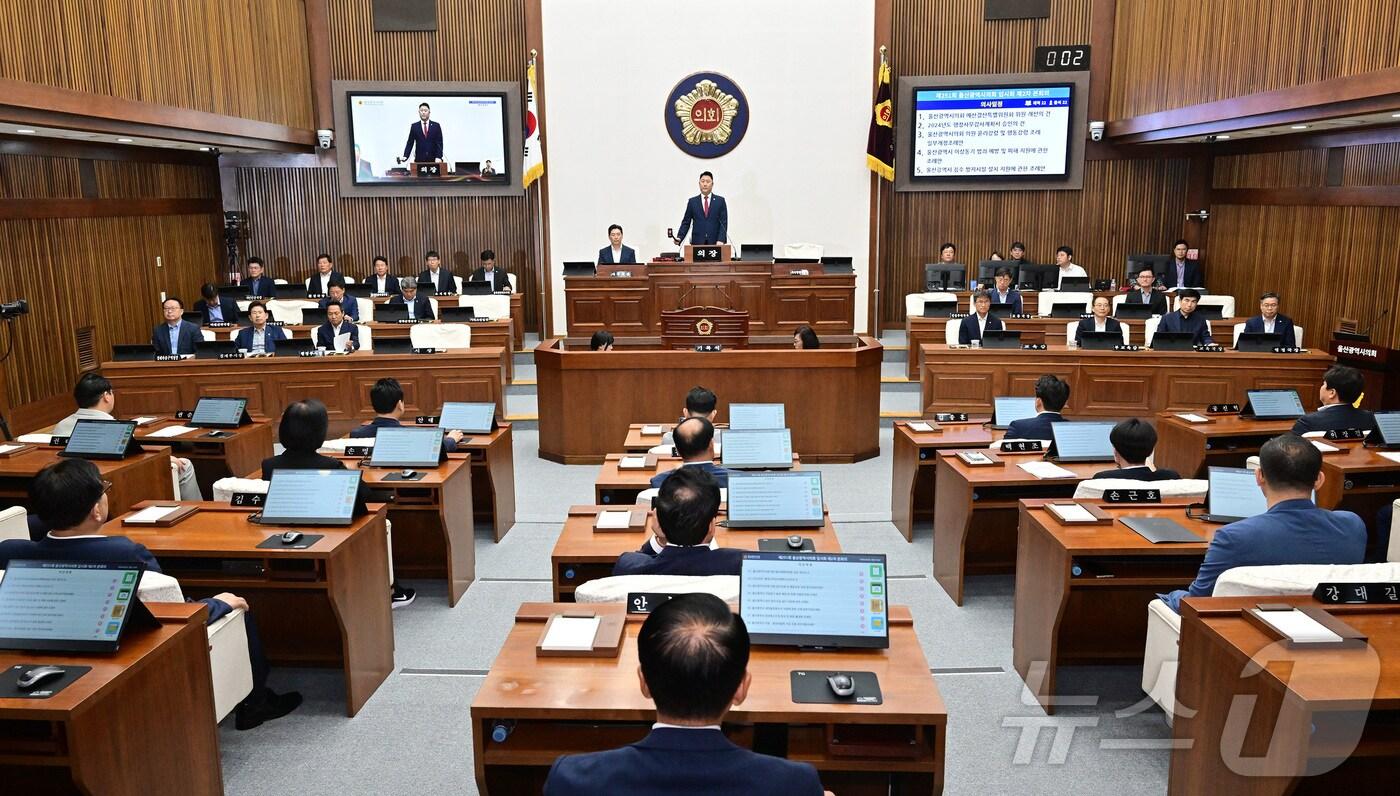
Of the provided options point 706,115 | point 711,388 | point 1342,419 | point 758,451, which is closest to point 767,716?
point 758,451

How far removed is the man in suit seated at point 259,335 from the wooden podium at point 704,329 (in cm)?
390

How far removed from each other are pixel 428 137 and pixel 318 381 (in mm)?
5577

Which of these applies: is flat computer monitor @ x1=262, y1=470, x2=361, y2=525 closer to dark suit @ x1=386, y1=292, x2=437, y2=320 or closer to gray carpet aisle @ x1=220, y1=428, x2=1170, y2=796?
gray carpet aisle @ x1=220, y1=428, x2=1170, y2=796

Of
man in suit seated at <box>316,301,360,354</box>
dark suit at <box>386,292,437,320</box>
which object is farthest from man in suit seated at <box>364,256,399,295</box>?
man in suit seated at <box>316,301,360,354</box>

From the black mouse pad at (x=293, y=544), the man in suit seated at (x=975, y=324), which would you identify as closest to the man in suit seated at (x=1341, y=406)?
the man in suit seated at (x=975, y=324)

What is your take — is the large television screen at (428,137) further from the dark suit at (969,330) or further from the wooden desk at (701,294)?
the dark suit at (969,330)

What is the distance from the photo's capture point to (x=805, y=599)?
2848 millimetres

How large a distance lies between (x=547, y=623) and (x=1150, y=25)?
41.2ft

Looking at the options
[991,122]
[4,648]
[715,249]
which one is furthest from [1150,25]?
[4,648]

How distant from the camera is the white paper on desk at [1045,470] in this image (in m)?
5.14

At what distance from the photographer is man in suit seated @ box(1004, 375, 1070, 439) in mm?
5781

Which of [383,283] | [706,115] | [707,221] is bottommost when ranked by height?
[383,283]

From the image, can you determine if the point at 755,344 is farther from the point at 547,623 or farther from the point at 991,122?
the point at 547,623

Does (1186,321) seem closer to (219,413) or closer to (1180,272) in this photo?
(1180,272)
